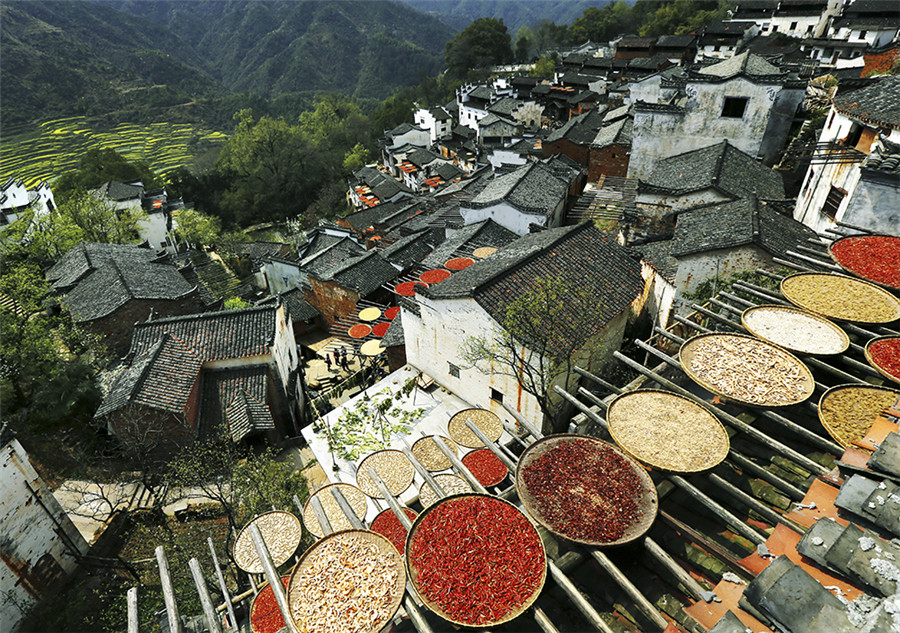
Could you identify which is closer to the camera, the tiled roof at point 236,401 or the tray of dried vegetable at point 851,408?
the tray of dried vegetable at point 851,408

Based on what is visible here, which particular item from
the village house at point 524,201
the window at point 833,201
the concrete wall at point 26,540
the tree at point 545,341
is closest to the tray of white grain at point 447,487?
the tree at point 545,341

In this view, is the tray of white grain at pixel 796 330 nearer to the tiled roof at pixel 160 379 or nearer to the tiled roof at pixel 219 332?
the tiled roof at pixel 219 332

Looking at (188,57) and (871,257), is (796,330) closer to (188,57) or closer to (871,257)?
(871,257)

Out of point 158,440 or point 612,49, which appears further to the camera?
point 612,49

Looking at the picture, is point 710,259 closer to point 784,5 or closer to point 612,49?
point 784,5

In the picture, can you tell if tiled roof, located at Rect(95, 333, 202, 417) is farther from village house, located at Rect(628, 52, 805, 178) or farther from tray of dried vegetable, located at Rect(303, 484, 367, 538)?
village house, located at Rect(628, 52, 805, 178)

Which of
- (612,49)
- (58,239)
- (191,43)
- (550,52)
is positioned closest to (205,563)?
(58,239)
